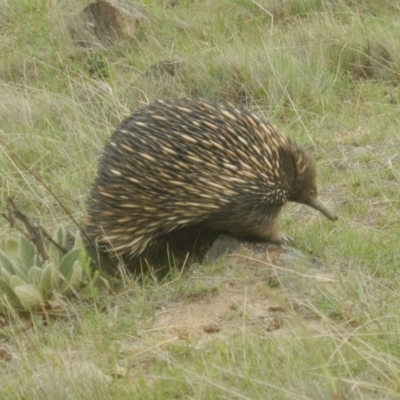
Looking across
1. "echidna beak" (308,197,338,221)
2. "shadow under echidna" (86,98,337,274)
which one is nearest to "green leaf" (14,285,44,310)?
"shadow under echidna" (86,98,337,274)

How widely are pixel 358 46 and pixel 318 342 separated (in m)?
4.47

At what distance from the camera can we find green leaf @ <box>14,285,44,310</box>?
4.24 m

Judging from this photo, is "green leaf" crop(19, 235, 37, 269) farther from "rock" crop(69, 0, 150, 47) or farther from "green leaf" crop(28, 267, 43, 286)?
"rock" crop(69, 0, 150, 47)

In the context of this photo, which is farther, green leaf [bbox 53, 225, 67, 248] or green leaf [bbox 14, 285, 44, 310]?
green leaf [bbox 53, 225, 67, 248]

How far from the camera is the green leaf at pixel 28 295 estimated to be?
4.24m

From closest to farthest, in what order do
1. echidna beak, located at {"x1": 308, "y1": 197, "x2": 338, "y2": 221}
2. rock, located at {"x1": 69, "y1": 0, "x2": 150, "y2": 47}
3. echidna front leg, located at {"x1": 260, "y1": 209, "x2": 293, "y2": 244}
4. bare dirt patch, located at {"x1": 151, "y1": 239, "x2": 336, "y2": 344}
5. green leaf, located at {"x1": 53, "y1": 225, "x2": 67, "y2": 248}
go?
bare dirt patch, located at {"x1": 151, "y1": 239, "x2": 336, "y2": 344}
green leaf, located at {"x1": 53, "y1": 225, "x2": 67, "y2": 248}
echidna front leg, located at {"x1": 260, "y1": 209, "x2": 293, "y2": 244}
echidna beak, located at {"x1": 308, "y1": 197, "x2": 338, "y2": 221}
rock, located at {"x1": 69, "y1": 0, "x2": 150, "y2": 47}

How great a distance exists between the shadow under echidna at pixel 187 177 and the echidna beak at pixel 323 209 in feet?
0.65

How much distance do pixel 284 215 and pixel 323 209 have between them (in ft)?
1.31

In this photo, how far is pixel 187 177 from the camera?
15.2 ft

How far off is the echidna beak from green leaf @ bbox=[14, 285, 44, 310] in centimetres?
155

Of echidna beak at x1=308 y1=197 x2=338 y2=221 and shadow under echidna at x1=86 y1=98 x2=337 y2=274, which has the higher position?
shadow under echidna at x1=86 y1=98 x2=337 y2=274

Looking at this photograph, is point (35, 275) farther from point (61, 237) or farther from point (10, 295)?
point (61, 237)

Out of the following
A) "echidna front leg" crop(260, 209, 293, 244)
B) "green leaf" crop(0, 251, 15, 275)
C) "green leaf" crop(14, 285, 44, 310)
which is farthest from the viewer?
"echidna front leg" crop(260, 209, 293, 244)

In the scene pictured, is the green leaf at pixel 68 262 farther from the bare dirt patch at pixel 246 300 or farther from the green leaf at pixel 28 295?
the bare dirt patch at pixel 246 300
